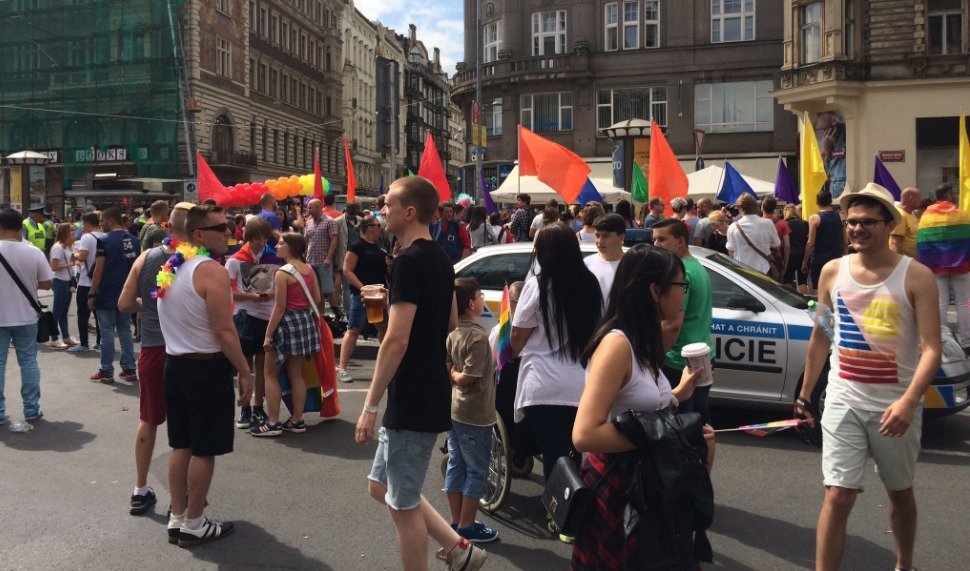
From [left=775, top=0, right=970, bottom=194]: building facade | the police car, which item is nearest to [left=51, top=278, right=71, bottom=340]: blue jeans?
the police car

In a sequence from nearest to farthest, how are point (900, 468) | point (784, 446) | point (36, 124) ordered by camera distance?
point (900, 468) < point (784, 446) < point (36, 124)

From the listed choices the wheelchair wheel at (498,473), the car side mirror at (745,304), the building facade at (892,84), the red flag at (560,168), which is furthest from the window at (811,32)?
the wheelchair wheel at (498,473)

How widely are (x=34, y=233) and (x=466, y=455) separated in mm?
13998

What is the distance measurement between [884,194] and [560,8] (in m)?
35.4

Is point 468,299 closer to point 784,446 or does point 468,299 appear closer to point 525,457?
point 525,457

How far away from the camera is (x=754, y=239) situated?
11164 mm

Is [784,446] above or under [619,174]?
under

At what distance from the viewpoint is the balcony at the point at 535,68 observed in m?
36.3

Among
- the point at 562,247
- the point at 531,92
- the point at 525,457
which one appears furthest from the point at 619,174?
the point at 531,92

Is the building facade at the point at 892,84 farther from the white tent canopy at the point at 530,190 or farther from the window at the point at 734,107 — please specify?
the white tent canopy at the point at 530,190

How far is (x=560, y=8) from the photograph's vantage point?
37188mm

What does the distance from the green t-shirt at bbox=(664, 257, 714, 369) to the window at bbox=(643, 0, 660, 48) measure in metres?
32.7

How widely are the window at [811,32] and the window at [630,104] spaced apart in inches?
288

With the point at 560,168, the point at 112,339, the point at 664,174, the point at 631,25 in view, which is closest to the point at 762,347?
the point at 664,174
